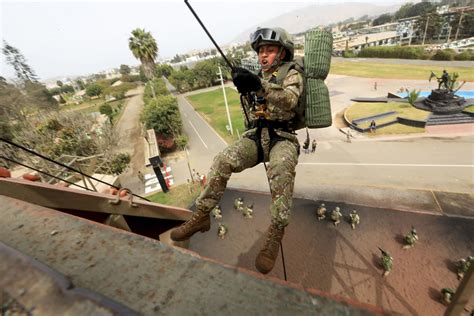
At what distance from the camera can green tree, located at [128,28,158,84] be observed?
1513 inches

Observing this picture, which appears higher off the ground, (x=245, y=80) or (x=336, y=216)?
(x=245, y=80)

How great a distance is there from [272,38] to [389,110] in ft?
84.7

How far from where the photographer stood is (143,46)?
38781 millimetres

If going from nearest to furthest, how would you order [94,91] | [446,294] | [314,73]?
[314,73] < [446,294] < [94,91]

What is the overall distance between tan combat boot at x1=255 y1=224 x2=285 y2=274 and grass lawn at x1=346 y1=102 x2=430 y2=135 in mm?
21088

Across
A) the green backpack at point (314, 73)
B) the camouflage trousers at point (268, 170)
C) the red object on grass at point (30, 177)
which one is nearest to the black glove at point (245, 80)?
the green backpack at point (314, 73)

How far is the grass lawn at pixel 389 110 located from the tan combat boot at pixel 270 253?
69.2 feet

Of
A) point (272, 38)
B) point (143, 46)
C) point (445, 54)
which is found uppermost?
point (143, 46)

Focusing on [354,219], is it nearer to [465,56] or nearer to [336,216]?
[336,216]

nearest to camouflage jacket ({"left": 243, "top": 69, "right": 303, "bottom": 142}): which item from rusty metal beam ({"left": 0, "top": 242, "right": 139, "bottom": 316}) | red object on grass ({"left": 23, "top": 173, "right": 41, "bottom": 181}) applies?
rusty metal beam ({"left": 0, "top": 242, "right": 139, "bottom": 316})

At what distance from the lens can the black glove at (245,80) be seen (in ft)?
9.97

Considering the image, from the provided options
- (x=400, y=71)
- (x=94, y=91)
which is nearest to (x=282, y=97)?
(x=400, y=71)

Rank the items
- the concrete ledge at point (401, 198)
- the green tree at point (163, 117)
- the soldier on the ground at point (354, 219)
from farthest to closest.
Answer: the green tree at point (163, 117), the concrete ledge at point (401, 198), the soldier on the ground at point (354, 219)

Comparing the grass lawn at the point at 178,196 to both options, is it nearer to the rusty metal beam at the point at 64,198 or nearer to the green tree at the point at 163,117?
the green tree at the point at 163,117
